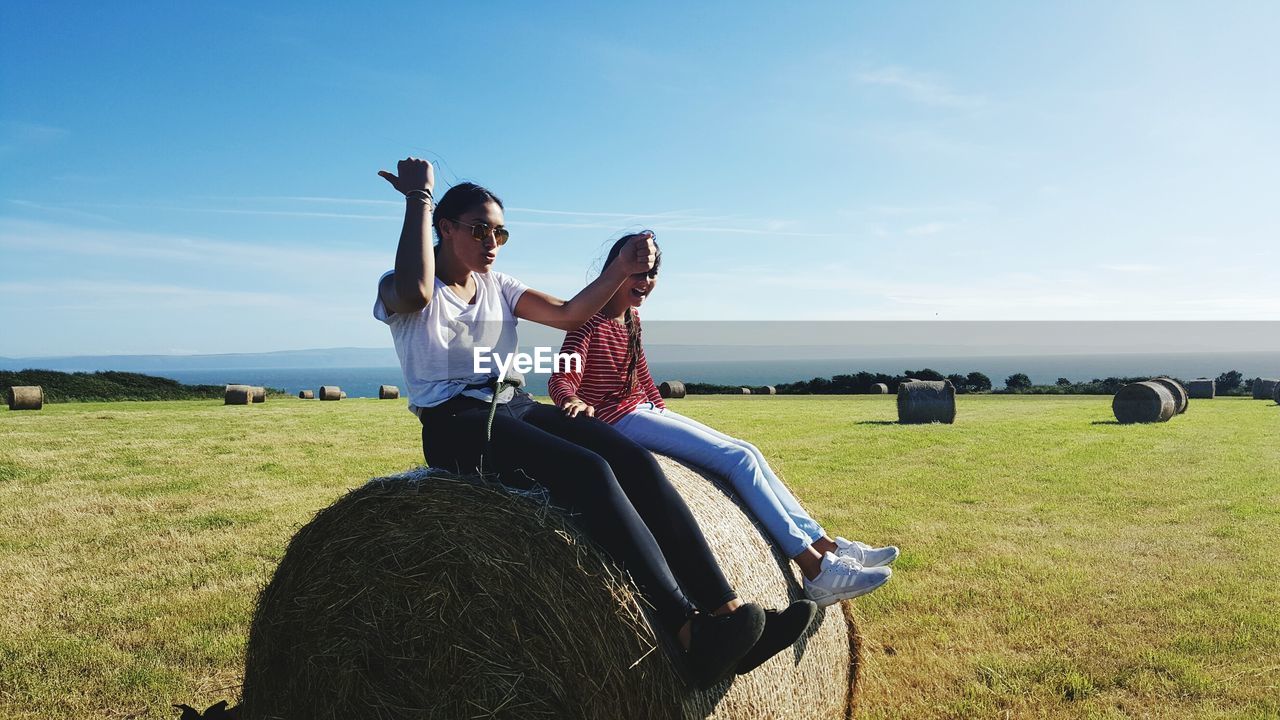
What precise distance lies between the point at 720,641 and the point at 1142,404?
22.3m

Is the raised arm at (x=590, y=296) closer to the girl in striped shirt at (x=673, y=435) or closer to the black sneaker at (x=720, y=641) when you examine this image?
the girl in striped shirt at (x=673, y=435)

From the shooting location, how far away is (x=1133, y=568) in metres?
7.28

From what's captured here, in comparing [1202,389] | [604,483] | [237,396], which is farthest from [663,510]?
[1202,389]

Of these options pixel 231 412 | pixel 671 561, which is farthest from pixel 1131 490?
pixel 231 412

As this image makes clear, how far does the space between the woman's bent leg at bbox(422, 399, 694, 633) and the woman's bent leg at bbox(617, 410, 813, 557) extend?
919 mm

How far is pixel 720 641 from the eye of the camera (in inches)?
123

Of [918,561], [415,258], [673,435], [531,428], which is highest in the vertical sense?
[415,258]

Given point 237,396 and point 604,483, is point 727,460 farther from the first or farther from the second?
point 237,396

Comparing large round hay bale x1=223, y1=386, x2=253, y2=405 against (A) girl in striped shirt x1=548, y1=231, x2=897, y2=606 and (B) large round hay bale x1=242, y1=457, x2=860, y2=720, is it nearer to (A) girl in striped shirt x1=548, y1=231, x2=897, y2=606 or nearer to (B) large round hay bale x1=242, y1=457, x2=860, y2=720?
(B) large round hay bale x1=242, y1=457, x2=860, y2=720

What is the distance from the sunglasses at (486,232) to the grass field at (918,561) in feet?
9.99

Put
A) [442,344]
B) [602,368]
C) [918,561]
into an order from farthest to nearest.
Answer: [918,561] < [602,368] < [442,344]

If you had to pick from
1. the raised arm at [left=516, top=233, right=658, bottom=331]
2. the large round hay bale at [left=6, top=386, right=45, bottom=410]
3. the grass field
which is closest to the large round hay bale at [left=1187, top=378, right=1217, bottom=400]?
the grass field

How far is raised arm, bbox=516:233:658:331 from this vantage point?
11.5 ft

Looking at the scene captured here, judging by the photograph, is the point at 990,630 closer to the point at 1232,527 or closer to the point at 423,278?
the point at 423,278
